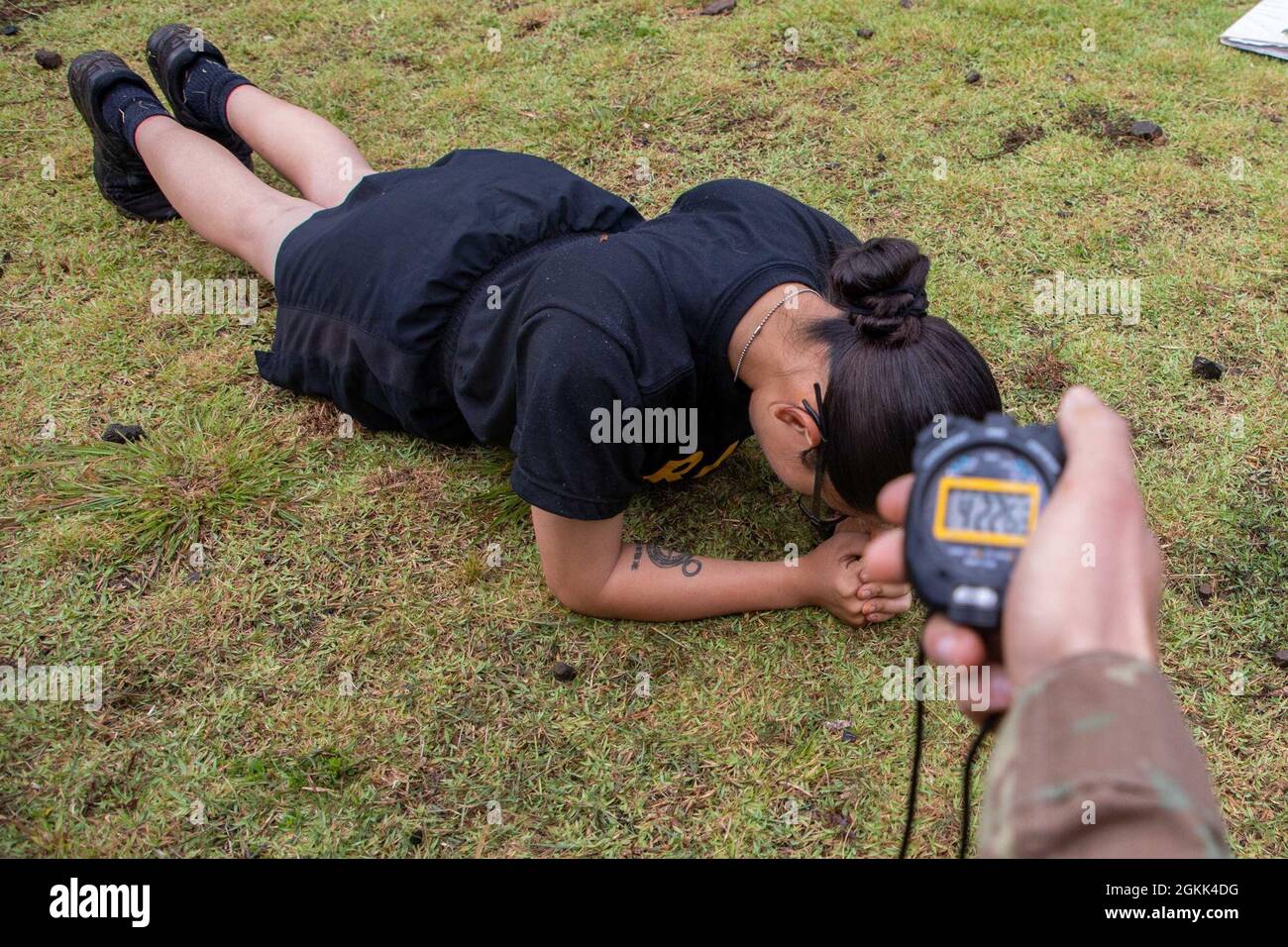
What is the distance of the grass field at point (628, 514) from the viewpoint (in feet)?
6.93

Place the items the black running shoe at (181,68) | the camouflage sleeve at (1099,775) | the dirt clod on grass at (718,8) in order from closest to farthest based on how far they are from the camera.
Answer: the camouflage sleeve at (1099,775)
the black running shoe at (181,68)
the dirt clod on grass at (718,8)

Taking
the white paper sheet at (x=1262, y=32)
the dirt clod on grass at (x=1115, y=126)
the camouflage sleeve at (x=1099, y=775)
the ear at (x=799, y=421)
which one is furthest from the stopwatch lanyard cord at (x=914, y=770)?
the white paper sheet at (x=1262, y=32)

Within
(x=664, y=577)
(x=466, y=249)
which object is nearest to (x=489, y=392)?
(x=466, y=249)

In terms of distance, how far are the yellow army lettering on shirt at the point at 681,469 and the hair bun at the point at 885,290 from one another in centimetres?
59

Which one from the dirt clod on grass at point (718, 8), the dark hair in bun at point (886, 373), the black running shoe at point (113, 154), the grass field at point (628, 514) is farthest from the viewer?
the dirt clod on grass at point (718, 8)

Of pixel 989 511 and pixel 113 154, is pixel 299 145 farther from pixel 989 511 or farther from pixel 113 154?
pixel 989 511

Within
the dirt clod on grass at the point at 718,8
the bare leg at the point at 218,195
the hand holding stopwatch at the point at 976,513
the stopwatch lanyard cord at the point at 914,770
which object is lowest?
the stopwatch lanyard cord at the point at 914,770

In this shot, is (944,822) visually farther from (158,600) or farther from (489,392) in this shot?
A: (158,600)

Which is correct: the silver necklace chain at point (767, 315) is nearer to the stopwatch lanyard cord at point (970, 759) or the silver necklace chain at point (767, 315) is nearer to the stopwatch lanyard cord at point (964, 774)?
the stopwatch lanyard cord at point (964, 774)

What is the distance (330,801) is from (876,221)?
259cm

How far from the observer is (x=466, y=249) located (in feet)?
8.02

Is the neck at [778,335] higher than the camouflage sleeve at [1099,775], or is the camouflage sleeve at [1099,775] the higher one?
the neck at [778,335]

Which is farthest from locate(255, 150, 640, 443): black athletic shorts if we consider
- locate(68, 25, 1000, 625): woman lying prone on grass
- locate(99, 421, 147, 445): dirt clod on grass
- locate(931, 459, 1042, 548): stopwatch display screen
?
locate(931, 459, 1042, 548): stopwatch display screen

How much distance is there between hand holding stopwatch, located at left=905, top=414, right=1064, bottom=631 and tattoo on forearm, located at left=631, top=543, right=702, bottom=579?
116cm
